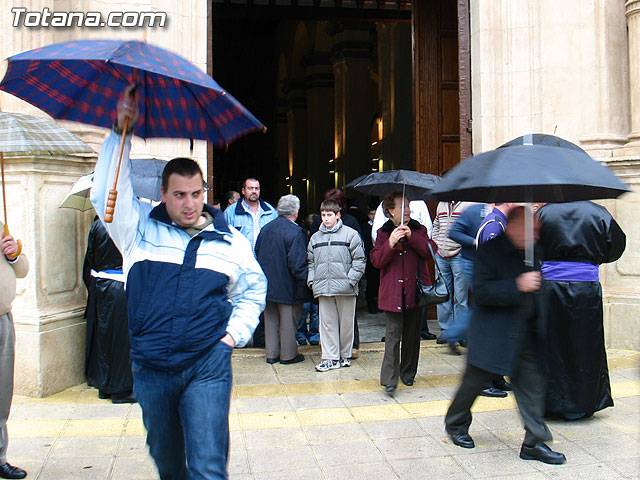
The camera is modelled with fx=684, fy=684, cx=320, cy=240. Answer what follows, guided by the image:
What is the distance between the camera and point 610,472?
4.26m

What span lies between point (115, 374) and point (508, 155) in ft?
12.7

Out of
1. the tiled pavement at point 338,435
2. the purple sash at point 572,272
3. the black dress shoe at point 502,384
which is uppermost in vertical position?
the purple sash at point 572,272

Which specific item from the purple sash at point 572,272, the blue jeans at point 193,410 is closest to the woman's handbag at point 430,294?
the purple sash at point 572,272

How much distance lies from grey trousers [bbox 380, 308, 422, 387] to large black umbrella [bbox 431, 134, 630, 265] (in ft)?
6.79

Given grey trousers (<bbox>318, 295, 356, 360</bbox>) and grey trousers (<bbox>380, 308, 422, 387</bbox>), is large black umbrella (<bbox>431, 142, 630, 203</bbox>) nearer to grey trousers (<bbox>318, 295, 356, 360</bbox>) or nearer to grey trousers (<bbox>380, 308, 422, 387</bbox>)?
grey trousers (<bbox>380, 308, 422, 387</bbox>)

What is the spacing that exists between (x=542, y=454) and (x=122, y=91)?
11.1 ft

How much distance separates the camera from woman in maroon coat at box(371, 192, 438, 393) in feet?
20.1

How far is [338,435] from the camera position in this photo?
5.03 m

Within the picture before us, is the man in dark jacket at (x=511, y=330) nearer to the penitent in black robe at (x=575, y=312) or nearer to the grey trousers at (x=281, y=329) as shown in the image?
the penitent in black robe at (x=575, y=312)

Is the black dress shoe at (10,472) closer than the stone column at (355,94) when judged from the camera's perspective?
Yes

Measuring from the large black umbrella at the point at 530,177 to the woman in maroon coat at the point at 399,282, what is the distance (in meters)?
1.81

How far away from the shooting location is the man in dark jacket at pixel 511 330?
14.1 ft

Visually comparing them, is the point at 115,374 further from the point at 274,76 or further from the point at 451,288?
the point at 274,76

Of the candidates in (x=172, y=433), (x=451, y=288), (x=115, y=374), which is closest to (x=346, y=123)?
(x=451, y=288)
